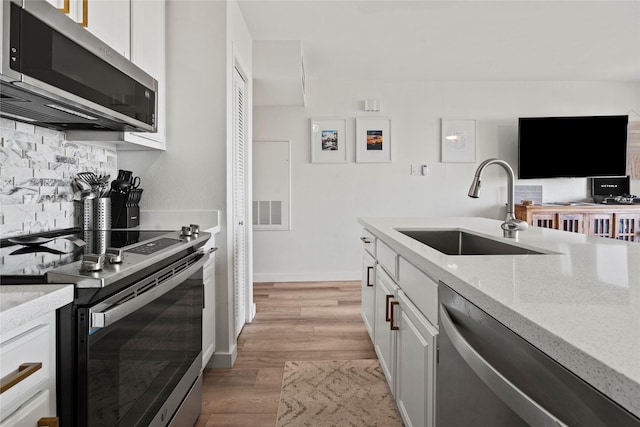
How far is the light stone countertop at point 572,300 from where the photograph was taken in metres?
0.46

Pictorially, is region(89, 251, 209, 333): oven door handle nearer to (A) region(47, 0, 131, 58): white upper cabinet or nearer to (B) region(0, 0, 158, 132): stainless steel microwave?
(B) region(0, 0, 158, 132): stainless steel microwave

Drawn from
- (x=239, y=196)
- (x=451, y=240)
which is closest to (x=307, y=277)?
(x=239, y=196)

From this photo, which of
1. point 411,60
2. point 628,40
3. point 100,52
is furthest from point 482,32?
point 100,52

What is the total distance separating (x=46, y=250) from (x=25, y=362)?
549 millimetres

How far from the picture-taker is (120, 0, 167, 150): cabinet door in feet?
6.15

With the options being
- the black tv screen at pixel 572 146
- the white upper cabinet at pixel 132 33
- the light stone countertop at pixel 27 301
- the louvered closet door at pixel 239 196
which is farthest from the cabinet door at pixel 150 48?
the black tv screen at pixel 572 146

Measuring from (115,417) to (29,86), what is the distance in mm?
921

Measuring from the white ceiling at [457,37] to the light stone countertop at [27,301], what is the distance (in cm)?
253

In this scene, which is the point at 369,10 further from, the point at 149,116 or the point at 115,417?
the point at 115,417

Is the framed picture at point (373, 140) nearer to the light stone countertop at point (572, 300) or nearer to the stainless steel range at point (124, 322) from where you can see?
the stainless steel range at point (124, 322)

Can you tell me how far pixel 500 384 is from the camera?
68 cm

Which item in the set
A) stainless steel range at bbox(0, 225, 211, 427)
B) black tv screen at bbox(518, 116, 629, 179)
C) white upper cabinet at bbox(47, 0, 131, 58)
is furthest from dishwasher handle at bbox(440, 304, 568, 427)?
black tv screen at bbox(518, 116, 629, 179)

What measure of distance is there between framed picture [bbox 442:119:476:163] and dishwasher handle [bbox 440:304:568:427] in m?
4.07

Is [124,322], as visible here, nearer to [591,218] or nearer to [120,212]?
[120,212]
